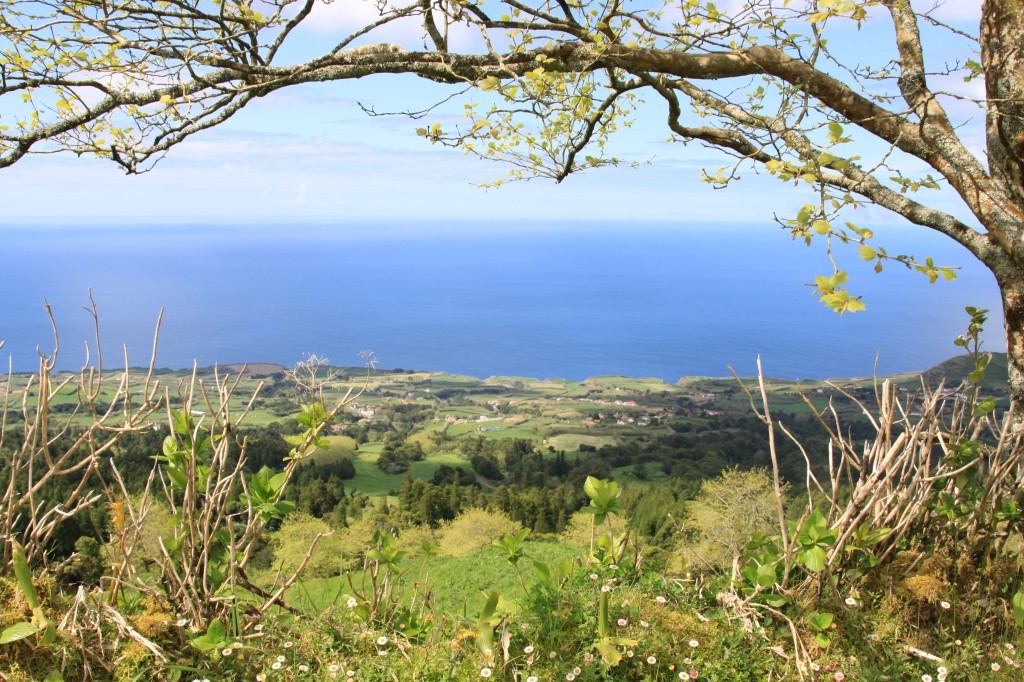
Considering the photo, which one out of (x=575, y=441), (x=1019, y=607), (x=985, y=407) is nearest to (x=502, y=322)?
(x=575, y=441)

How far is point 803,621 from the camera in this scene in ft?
6.64

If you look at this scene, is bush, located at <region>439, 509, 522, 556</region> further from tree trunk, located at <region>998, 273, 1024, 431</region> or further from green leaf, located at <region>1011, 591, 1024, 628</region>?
green leaf, located at <region>1011, 591, 1024, 628</region>

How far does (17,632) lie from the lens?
158 centimetres

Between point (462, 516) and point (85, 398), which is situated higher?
point (85, 398)

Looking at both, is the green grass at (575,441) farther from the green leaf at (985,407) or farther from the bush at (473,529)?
the green leaf at (985,407)

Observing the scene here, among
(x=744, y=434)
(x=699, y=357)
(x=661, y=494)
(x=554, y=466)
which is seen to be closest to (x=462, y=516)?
(x=661, y=494)

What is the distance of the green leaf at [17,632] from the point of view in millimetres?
1571

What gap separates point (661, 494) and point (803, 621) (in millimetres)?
25195

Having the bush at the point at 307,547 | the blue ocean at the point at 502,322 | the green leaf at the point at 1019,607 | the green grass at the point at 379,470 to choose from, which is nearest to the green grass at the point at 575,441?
the green grass at the point at 379,470

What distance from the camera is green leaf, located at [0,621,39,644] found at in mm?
1571

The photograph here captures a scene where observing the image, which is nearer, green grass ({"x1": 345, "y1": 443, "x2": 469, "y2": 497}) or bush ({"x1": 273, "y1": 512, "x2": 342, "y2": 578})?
bush ({"x1": 273, "y1": 512, "x2": 342, "y2": 578})

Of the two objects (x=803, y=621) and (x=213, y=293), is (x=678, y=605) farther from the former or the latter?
(x=213, y=293)

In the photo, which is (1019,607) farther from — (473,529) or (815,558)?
(473,529)

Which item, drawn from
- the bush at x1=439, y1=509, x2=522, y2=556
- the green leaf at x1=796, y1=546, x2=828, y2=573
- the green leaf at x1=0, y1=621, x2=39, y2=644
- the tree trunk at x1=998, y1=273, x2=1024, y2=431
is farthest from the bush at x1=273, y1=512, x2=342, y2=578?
the green leaf at x1=796, y1=546, x2=828, y2=573
